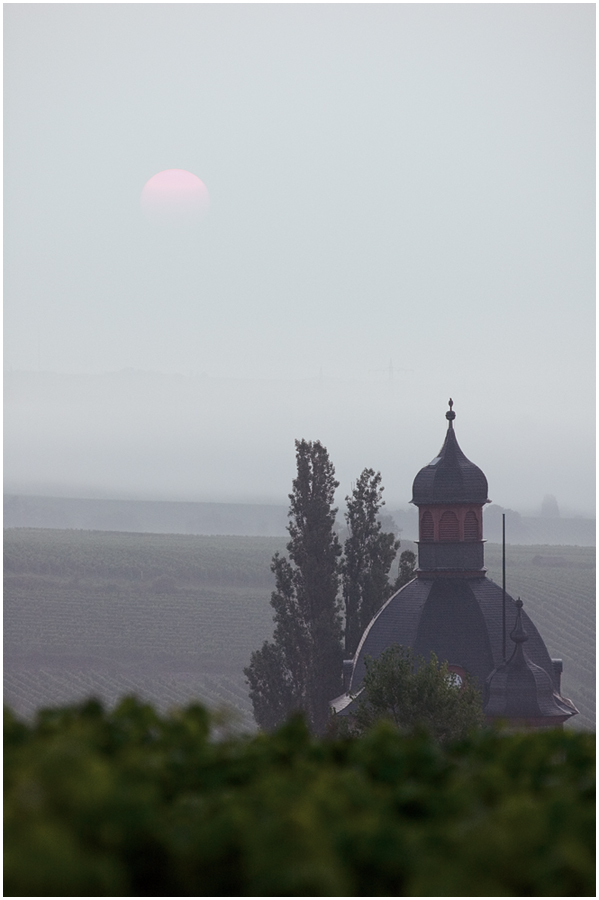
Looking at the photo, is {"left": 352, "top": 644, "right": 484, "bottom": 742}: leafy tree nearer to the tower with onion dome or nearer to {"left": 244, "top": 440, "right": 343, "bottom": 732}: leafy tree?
the tower with onion dome

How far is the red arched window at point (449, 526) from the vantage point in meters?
36.1

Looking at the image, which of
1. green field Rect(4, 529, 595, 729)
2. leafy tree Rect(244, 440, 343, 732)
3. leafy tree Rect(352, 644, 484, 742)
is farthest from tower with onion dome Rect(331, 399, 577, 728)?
green field Rect(4, 529, 595, 729)

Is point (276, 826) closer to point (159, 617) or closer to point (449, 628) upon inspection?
point (449, 628)

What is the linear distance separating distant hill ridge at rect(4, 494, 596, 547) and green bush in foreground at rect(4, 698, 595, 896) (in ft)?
477

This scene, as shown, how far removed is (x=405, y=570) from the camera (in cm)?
3894

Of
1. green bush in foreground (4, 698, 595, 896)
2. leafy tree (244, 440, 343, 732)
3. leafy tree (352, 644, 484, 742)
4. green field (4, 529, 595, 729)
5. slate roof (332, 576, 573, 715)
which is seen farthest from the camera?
green field (4, 529, 595, 729)

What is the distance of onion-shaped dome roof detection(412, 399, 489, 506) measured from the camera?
3616cm

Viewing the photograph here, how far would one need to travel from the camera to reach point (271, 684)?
35.9m

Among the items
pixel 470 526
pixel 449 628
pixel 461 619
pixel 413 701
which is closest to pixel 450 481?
pixel 470 526

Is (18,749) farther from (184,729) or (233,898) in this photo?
(233,898)

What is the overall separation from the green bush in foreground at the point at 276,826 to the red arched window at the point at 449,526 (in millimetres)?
32749

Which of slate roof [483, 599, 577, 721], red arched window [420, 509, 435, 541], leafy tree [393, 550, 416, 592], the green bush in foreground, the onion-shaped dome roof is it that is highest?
the onion-shaped dome roof

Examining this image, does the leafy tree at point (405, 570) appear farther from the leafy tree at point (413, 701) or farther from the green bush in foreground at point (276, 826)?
the green bush in foreground at point (276, 826)

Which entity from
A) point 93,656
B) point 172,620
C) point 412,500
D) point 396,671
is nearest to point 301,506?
point 412,500
